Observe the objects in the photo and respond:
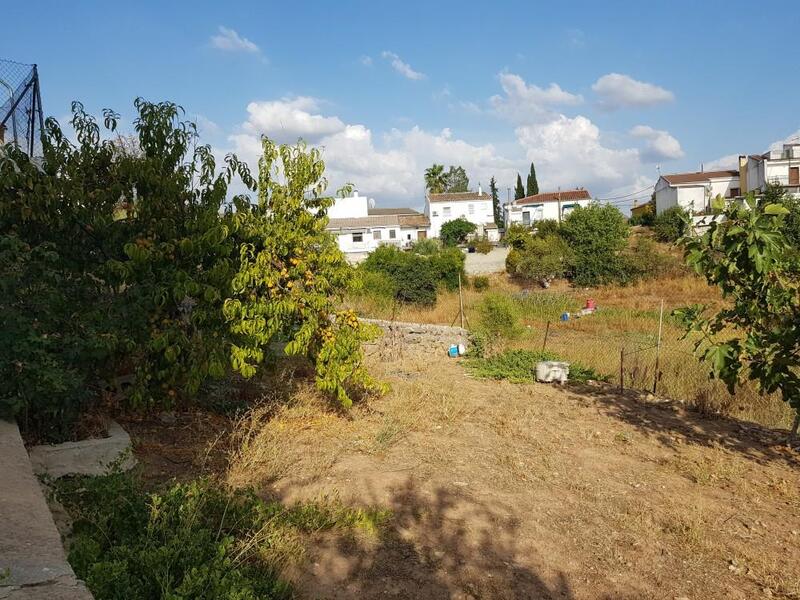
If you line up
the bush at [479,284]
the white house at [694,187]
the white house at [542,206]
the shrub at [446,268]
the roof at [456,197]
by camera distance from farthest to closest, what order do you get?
the roof at [456,197]
the white house at [542,206]
the white house at [694,187]
the bush at [479,284]
the shrub at [446,268]

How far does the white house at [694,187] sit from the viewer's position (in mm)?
42188

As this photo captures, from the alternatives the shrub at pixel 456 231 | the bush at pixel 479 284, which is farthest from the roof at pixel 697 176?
the bush at pixel 479 284

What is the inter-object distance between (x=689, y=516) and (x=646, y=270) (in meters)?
24.9

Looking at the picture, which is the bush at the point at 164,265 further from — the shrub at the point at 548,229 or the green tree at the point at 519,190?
the green tree at the point at 519,190

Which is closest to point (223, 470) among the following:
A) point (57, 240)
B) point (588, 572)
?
point (57, 240)

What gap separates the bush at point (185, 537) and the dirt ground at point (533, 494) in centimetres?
23

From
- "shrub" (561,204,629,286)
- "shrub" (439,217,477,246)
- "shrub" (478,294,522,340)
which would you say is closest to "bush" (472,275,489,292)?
"shrub" (561,204,629,286)

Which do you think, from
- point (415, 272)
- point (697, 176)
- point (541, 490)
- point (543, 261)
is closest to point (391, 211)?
point (697, 176)

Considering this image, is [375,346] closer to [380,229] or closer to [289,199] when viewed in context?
[289,199]

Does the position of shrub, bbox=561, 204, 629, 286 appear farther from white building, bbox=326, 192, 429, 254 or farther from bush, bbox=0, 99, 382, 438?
bush, bbox=0, 99, 382, 438

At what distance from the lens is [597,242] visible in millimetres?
28188

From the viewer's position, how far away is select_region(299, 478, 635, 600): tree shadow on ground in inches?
128

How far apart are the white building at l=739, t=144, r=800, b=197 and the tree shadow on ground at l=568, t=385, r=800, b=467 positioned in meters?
37.3

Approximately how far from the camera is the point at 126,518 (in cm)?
314
